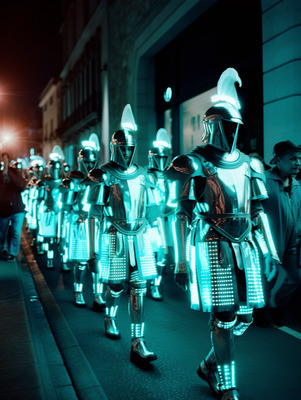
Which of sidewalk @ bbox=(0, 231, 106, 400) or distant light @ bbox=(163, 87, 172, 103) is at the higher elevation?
distant light @ bbox=(163, 87, 172, 103)

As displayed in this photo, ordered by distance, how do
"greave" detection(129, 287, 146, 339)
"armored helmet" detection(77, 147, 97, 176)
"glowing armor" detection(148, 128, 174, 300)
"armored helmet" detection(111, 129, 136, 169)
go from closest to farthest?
"greave" detection(129, 287, 146, 339) → "armored helmet" detection(111, 129, 136, 169) → "glowing armor" detection(148, 128, 174, 300) → "armored helmet" detection(77, 147, 97, 176)

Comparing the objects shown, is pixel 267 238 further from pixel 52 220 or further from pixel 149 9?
pixel 149 9

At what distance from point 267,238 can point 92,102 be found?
22336mm

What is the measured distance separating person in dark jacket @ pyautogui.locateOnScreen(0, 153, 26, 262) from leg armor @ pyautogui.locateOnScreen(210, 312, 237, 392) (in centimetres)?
716

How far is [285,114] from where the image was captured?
7336 mm

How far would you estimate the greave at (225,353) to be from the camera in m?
3.20

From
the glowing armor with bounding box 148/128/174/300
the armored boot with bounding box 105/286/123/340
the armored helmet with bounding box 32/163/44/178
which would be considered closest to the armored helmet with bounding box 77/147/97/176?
the glowing armor with bounding box 148/128/174/300

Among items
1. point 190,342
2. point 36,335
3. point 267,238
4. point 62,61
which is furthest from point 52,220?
point 62,61

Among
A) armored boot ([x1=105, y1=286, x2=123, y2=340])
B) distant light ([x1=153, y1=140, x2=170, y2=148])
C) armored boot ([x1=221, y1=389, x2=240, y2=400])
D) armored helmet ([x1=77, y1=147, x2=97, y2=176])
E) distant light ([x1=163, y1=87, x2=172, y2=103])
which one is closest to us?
armored boot ([x1=221, y1=389, x2=240, y2=400])

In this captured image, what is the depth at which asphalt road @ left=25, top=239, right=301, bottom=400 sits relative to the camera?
3.56 metres

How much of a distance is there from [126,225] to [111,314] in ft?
3.59

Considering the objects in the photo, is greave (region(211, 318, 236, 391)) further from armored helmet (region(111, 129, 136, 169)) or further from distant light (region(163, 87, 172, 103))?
distant light (region(163, 87, 172, 103))

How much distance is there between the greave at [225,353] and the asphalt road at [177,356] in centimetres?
33

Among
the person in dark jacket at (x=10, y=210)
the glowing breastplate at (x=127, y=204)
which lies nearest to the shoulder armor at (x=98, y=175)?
the glowing breastplate at (x=127, y=204)
